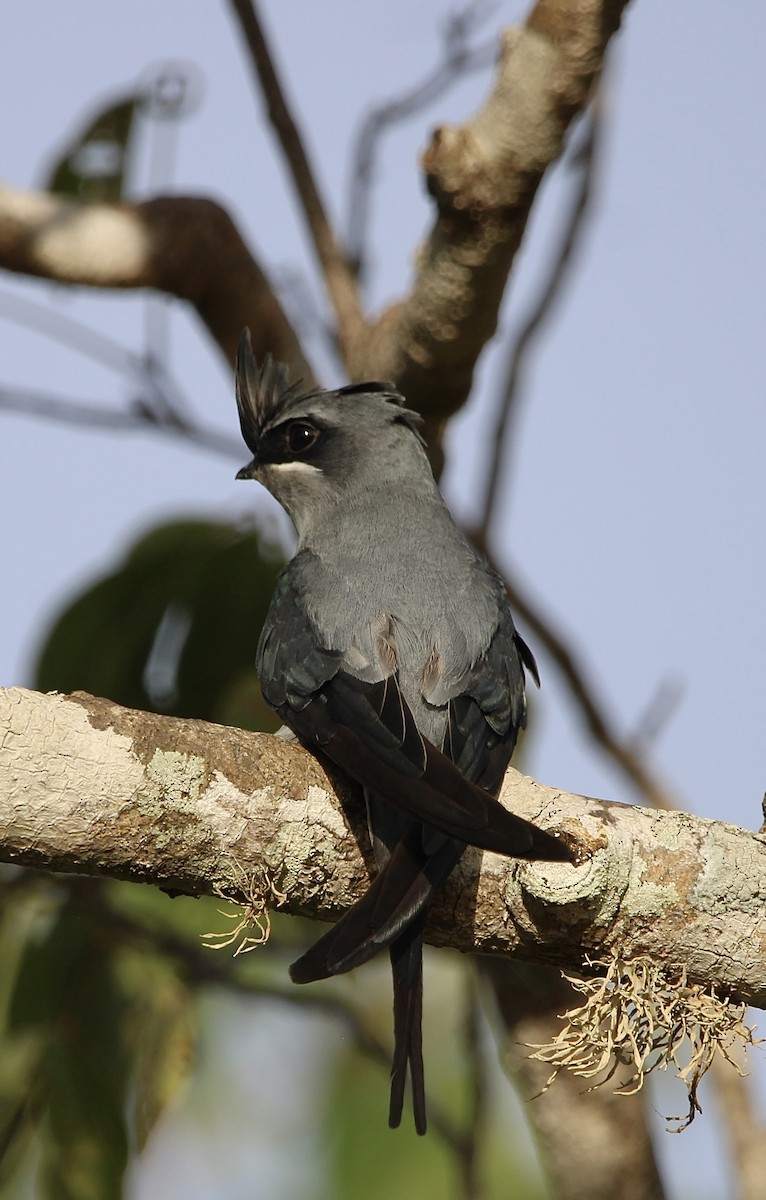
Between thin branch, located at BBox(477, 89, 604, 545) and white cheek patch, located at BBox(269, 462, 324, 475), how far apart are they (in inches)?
45.1

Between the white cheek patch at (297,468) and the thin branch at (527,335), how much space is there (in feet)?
3.76

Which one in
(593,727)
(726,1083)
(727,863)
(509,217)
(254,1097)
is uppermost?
(509,217)

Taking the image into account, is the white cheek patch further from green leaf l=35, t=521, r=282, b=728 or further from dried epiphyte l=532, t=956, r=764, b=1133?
dried epiphyte l=532, t=956, r=764, b=1133

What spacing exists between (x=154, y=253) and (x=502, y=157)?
4.91 ft

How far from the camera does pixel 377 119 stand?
5.12 metres

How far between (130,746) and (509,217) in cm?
203

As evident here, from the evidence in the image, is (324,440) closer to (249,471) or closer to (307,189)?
(249,471)

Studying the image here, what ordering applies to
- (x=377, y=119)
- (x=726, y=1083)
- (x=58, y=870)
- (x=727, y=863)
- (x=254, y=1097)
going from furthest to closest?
(x=254, y=1097) → (x=377, y=119) → (x=726, y=1083) → (x=727, y=863) → (x=58, y=870)

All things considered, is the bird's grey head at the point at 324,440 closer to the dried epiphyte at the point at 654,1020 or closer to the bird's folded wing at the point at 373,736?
the bird's folded wing at the point at 373,736

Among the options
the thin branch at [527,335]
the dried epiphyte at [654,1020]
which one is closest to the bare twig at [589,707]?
the thin branch at [527,335]

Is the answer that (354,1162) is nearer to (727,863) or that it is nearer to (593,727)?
(593,727)

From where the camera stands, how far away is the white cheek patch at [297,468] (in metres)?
4.03

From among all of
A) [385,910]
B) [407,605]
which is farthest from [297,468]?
[385,910]

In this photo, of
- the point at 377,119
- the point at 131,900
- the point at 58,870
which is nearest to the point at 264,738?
the point at 58,870
